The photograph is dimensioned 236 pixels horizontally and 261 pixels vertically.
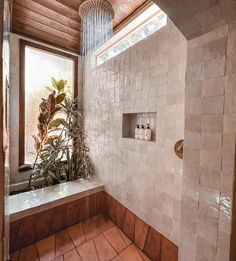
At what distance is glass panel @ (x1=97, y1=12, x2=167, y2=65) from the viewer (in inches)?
54.8

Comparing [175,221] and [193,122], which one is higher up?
[193,122]

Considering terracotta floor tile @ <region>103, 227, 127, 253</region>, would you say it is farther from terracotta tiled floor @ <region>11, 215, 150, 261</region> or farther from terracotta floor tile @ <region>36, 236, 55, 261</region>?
terracotta floor tile @ <region>36, 236, 55, 261</region>

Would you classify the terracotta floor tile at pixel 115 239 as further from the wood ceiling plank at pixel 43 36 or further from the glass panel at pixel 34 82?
the wood ceiling plank at pixel 43 36

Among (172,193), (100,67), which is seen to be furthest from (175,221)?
(100,67)

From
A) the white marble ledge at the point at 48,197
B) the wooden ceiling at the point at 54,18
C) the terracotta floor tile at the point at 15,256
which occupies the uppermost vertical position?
the wooden ceiling at the point at 54,18

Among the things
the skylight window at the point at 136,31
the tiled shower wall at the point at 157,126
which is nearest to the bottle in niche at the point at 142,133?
the tiled shower wall at the point at 157,126

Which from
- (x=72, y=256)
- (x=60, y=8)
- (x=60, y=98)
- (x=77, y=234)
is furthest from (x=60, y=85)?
(x=72, y=256)

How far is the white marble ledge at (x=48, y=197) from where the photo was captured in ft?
4.72

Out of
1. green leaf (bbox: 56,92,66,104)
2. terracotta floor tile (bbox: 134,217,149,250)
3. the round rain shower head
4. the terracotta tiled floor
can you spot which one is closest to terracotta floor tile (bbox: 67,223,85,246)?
the terracotta tiled floor

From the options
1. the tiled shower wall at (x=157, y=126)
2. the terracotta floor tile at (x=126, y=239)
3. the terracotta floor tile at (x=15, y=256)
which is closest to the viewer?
the tiled shower wall at (x=157, y=126)

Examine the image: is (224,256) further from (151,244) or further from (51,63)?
(51,63)

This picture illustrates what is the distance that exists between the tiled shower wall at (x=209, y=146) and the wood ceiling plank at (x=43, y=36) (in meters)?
2.05

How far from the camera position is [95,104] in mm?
2197

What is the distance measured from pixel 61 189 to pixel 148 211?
3.55ft
